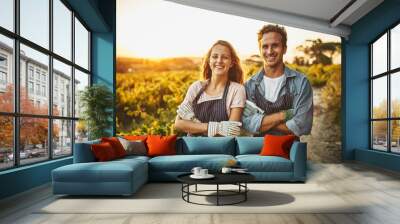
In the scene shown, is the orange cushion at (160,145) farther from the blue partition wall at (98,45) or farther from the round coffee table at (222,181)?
the round coffee table at (222,181)

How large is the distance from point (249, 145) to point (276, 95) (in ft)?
7.61

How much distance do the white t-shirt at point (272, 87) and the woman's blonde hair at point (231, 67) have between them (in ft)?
2.05

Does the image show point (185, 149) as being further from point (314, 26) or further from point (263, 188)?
point (314, 26)

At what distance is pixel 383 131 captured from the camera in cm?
867

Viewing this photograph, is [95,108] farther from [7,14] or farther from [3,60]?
[7,14]

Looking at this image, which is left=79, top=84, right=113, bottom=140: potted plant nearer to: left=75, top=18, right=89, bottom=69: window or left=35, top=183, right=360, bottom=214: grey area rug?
left=75, top=18, right=89, bottom=69: window

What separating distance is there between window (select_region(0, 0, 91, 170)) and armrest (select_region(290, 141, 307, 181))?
406 centimetres

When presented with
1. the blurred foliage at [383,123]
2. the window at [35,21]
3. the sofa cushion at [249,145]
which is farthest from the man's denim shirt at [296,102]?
the window at [35,21]

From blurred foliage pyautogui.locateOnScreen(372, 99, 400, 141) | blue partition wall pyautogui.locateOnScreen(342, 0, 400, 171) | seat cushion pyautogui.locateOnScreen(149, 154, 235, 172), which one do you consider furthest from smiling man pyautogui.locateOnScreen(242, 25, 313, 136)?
seat cushion pyautogui.locateOnScreen(149, 154, 235, 172)

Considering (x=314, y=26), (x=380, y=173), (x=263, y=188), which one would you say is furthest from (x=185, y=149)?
(x=314, y=26)

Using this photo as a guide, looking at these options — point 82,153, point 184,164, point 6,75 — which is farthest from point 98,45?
point 184,164

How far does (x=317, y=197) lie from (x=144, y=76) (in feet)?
18.2

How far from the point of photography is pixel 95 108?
796 cm

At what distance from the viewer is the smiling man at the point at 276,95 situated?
29.6 feet
